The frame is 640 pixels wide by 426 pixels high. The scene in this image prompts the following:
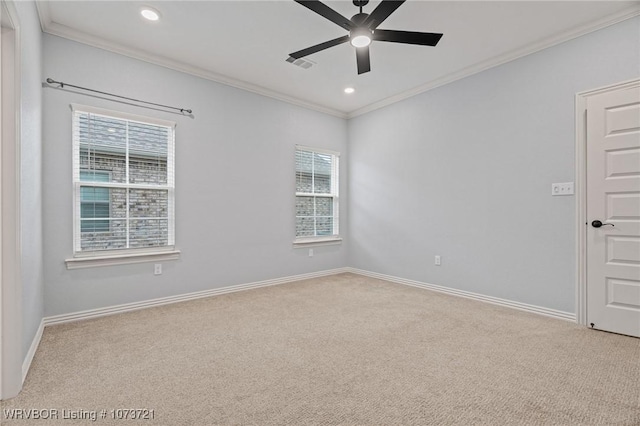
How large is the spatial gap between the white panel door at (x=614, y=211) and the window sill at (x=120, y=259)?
14.1ft

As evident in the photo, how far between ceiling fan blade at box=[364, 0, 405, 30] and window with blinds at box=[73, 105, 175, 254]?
100.0 inches

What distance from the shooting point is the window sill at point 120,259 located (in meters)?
3.00

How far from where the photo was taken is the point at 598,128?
2.80 metres

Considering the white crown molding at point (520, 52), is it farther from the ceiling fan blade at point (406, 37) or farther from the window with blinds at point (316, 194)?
the ceiling fan blade at point (406, 37)

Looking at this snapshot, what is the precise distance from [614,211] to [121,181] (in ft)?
15.7

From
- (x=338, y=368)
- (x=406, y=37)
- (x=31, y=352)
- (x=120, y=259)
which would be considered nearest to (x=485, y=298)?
(x=338, y=368)

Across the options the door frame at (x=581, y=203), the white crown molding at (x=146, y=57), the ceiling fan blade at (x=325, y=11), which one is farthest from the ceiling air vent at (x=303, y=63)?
the door frame at (x=581, y=203)

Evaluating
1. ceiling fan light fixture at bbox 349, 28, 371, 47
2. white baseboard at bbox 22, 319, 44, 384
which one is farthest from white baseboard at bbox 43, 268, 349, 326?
ceiling fan light fixture at bbox 349, 28, 371, 47

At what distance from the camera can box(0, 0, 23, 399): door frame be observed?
170cm

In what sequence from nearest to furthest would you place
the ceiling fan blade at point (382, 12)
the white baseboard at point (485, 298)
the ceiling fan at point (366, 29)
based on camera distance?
the ceiling fan blade at point (382, 12), the ceiling fan at point (366, 29), the white baseboard at point (485, 298)

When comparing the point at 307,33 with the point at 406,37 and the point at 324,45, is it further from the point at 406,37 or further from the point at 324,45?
the point at 406,37

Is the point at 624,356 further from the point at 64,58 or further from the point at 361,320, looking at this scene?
the point at 64,58

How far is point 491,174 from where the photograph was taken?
142 inches

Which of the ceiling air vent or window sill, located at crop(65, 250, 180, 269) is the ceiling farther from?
window sill, located at crop(65, 250, 180, 269)
